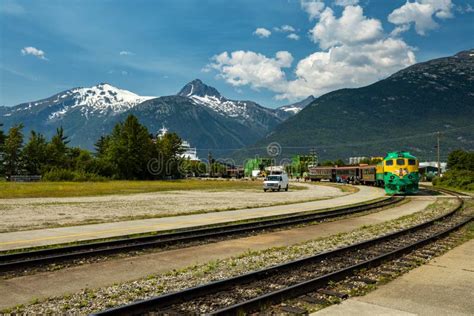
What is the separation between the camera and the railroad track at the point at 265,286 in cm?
673

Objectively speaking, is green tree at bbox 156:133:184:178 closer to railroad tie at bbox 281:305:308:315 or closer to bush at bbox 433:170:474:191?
bush at bbox 433:170:474:191

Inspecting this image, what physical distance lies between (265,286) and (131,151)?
9491 centimetres

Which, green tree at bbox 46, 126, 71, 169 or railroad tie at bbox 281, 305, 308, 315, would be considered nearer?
railroad tie at bbox 281, 305, 308, 315

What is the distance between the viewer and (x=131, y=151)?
99.5 metres

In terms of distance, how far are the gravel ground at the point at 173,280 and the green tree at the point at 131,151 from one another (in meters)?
88.8

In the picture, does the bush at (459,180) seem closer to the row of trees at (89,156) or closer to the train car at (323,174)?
the train car at (323,174)

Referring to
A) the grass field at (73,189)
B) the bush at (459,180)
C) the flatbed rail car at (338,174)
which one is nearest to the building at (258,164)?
the flatbed rail car at (338,174)

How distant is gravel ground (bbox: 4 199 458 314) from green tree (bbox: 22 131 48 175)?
91.3 m

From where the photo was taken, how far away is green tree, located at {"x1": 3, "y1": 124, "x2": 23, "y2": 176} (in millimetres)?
90125

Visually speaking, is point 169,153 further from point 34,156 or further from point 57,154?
point 34,156

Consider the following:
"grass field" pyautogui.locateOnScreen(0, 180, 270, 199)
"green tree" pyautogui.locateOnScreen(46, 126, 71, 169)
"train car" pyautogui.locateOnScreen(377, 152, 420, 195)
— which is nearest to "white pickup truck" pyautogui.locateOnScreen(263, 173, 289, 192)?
"grass field" pyautogui.locateOnScreen(0, 180, 270, 199)

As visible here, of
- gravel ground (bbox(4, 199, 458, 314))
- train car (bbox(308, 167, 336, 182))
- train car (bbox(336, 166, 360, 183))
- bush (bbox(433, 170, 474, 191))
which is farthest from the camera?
train car (bbox(308, 167, 336, 182))

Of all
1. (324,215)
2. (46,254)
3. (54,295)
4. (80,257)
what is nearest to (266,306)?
(54,295)

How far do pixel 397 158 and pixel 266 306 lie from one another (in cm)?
3176
